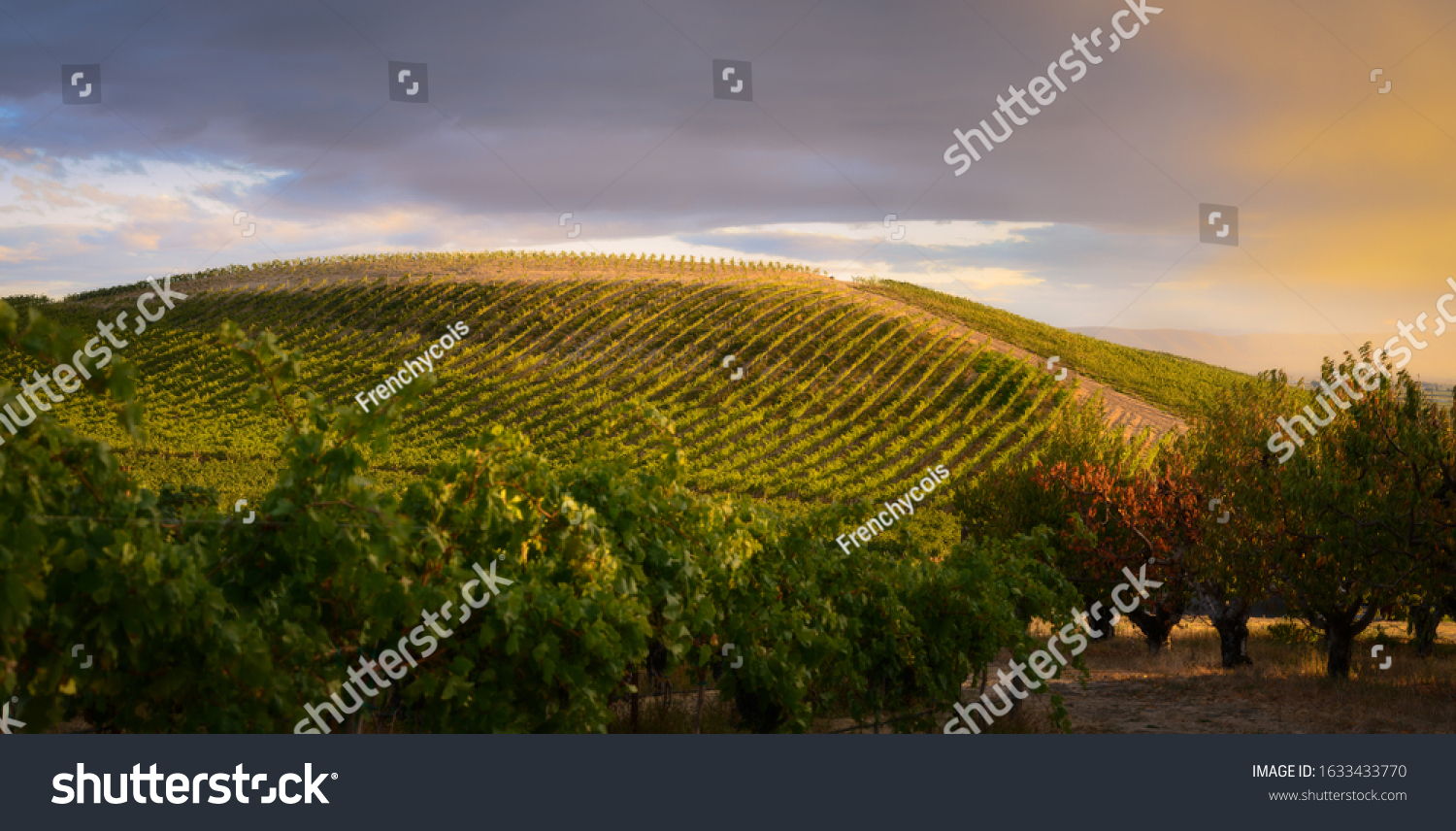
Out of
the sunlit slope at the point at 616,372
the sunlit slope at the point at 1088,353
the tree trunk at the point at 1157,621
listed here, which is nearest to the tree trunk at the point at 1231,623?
the tree trunk at the point at 1157,621

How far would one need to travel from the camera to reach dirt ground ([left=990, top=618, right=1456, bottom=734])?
1223 cm

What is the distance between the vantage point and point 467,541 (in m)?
6.07

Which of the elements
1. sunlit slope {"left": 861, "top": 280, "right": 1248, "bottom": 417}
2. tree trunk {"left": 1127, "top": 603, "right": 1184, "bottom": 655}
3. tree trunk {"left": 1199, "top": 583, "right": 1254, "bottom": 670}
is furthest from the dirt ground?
sunlit slope {"left": 861, "top": 280, "right": 1248, "bottom": 417}

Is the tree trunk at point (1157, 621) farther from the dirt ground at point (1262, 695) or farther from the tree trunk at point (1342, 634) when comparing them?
the tree trunk at point (1342, 634)

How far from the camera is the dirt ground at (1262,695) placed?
1223cm

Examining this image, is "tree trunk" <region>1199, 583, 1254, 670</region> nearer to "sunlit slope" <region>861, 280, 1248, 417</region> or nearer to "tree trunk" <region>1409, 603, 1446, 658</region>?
"tree trunk" <region>1409, 603, 1446, 658</region>

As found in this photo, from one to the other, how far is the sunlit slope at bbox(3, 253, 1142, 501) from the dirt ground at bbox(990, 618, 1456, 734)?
2414 cm

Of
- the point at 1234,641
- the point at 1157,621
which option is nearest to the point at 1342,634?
the point at 1234,641

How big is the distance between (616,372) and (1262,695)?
46.0 m

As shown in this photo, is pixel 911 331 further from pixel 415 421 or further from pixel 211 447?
pixel 211 447

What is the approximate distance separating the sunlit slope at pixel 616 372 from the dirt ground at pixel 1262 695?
951 inches

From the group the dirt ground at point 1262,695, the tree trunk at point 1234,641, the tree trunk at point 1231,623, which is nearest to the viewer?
the dirt ground at point 1262,695

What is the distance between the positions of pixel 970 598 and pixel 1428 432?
23.7ft

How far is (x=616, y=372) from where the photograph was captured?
57.5 meters
